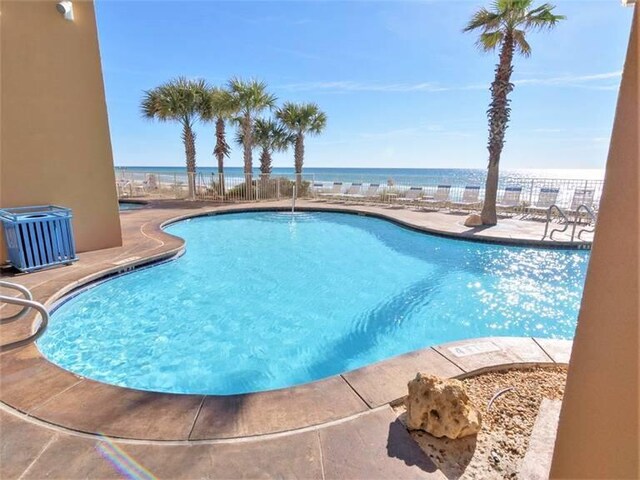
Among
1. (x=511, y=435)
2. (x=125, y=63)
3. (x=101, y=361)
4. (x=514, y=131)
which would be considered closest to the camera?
(x=511, y=435)

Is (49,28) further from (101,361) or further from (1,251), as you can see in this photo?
(101,361)

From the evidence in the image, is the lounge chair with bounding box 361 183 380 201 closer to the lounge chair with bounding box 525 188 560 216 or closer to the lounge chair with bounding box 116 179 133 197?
the lounge chair with bounding box 525 188 560 216

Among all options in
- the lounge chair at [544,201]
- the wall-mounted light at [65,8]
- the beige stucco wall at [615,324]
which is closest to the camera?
the beige stucco wall at [615,324]

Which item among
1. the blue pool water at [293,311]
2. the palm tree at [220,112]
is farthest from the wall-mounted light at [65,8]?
the palm tree at [220,112]

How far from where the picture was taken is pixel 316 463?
166 cm

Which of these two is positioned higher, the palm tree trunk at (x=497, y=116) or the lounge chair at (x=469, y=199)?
the palm tree trunk at (x=497, y=116)

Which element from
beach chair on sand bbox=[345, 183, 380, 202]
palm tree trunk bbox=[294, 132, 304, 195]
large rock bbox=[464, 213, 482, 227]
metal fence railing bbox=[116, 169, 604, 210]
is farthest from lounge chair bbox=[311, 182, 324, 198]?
large rock bbox=[464, 213, 482, 227]

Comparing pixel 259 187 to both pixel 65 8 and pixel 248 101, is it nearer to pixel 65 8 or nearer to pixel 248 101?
pixel 248 101

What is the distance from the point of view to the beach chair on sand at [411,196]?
1372 cm

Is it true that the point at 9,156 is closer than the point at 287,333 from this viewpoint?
No

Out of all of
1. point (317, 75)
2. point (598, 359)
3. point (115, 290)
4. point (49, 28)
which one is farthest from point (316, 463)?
point (317, 75)

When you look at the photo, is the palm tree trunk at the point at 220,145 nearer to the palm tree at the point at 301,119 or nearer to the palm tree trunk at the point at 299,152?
the palm tree at the point at 301,119

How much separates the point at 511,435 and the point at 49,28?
766 centimetres

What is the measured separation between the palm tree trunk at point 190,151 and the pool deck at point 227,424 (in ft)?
40.3
